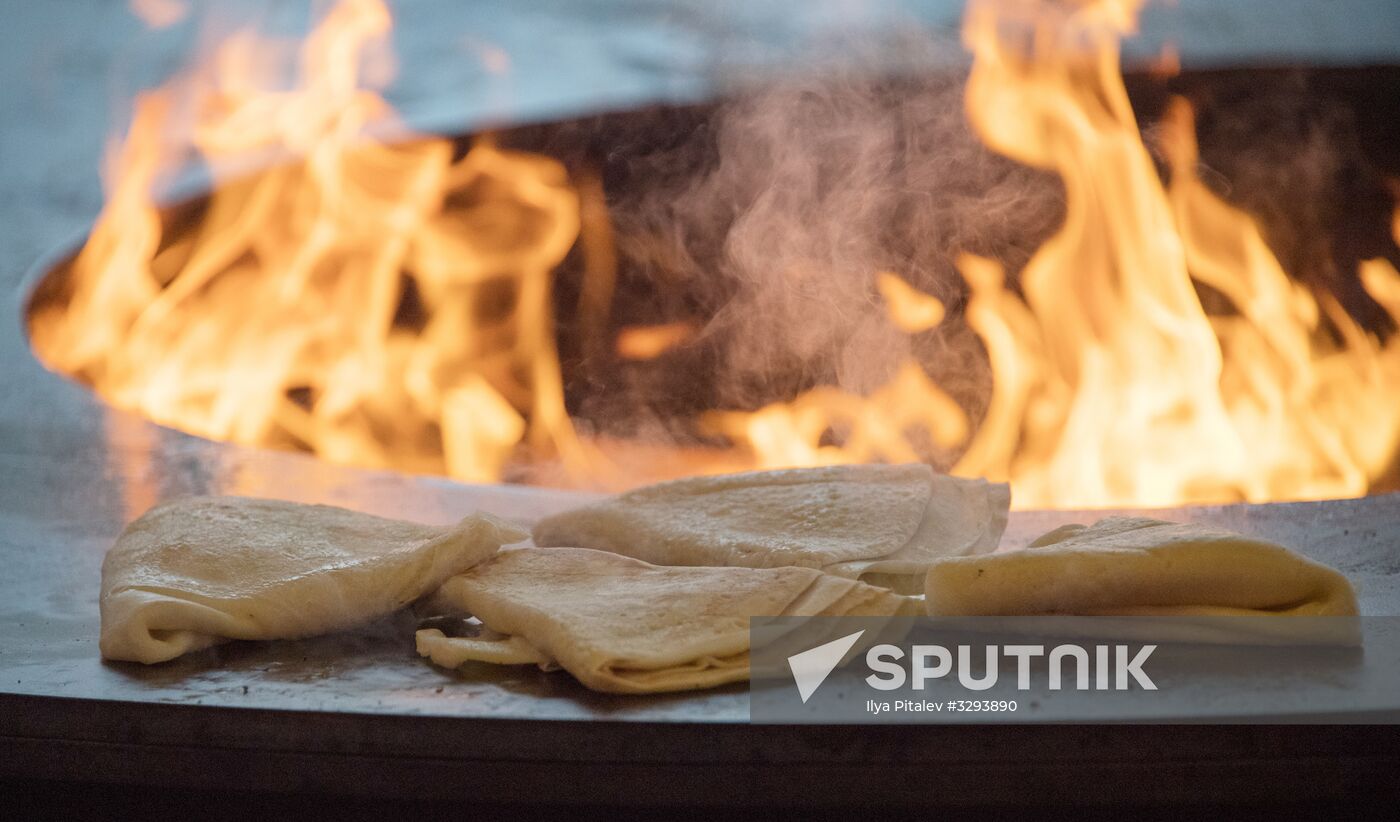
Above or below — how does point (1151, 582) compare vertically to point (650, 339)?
below

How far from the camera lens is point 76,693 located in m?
1.20

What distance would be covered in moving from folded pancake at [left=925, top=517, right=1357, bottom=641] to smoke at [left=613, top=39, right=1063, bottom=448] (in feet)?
6.09

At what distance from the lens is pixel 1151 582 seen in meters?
1.27

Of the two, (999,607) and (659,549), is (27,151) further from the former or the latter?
(999,607)

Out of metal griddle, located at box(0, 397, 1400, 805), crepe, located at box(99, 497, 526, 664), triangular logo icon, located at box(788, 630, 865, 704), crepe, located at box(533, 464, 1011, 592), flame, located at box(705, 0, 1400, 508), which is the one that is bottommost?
metal griddle, located at box(0, 397, 1400, 805)

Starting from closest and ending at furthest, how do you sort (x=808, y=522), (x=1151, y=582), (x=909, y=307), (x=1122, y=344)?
(x=1151, y=582) → (x=808, y=522) → (x=1122, y=344) → (x=909, y=307)

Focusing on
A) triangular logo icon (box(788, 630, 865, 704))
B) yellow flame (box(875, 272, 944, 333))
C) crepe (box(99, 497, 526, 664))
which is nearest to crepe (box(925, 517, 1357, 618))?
triangular logo icon (box(788, 630, 865, 704))

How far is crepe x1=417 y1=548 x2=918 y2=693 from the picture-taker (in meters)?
1.19

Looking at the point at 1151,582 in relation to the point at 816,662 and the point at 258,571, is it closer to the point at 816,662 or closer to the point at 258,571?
the point at 816,662

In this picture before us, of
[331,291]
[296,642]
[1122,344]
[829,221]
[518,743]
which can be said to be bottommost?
[518,743]

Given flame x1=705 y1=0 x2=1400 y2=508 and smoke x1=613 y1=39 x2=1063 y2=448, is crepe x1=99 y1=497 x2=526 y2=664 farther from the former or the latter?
smoke x1=613 y1=39 x2=1063 y2=448

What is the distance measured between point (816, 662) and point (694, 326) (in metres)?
2.07

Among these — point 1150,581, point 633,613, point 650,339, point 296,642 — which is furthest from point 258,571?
point 650,339

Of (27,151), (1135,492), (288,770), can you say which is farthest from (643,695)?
(27,151)
